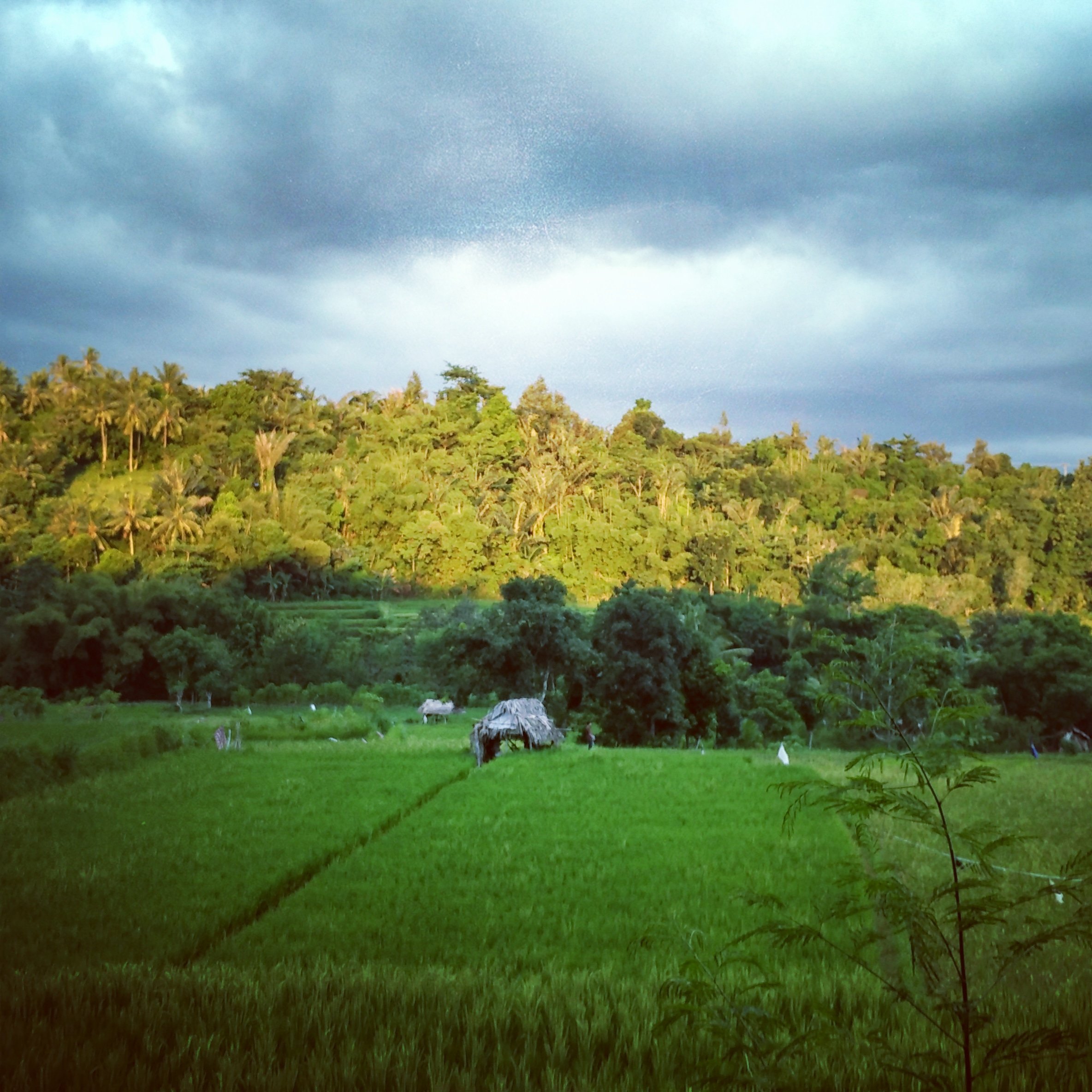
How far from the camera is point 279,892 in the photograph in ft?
24.5

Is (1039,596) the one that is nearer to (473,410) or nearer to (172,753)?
(473,410)

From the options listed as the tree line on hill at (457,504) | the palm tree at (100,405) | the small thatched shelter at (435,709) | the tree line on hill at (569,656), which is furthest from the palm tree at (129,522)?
the small thatched shelter at (435,709)

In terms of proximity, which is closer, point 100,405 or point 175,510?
point 175,510

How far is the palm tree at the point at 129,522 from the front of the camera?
34.4 meters

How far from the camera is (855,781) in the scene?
7.78ft

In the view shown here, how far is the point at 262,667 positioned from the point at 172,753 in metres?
11.6

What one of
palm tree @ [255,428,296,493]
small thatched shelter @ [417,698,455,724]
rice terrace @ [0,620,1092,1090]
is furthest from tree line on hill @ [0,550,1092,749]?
palm tree @ [255,428,296,493]

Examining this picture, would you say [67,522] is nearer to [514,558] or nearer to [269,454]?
[269,454]

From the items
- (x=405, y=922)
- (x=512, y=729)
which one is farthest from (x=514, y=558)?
(x=405, y=922)

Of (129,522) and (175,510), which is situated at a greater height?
(175,510)

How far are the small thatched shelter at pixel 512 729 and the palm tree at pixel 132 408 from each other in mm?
33623

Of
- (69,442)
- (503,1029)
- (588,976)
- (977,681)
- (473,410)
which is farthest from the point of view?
(473,410)

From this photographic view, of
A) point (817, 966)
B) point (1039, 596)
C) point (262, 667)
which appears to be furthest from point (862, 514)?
point (817, 966)

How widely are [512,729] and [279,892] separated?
9.01 metres
